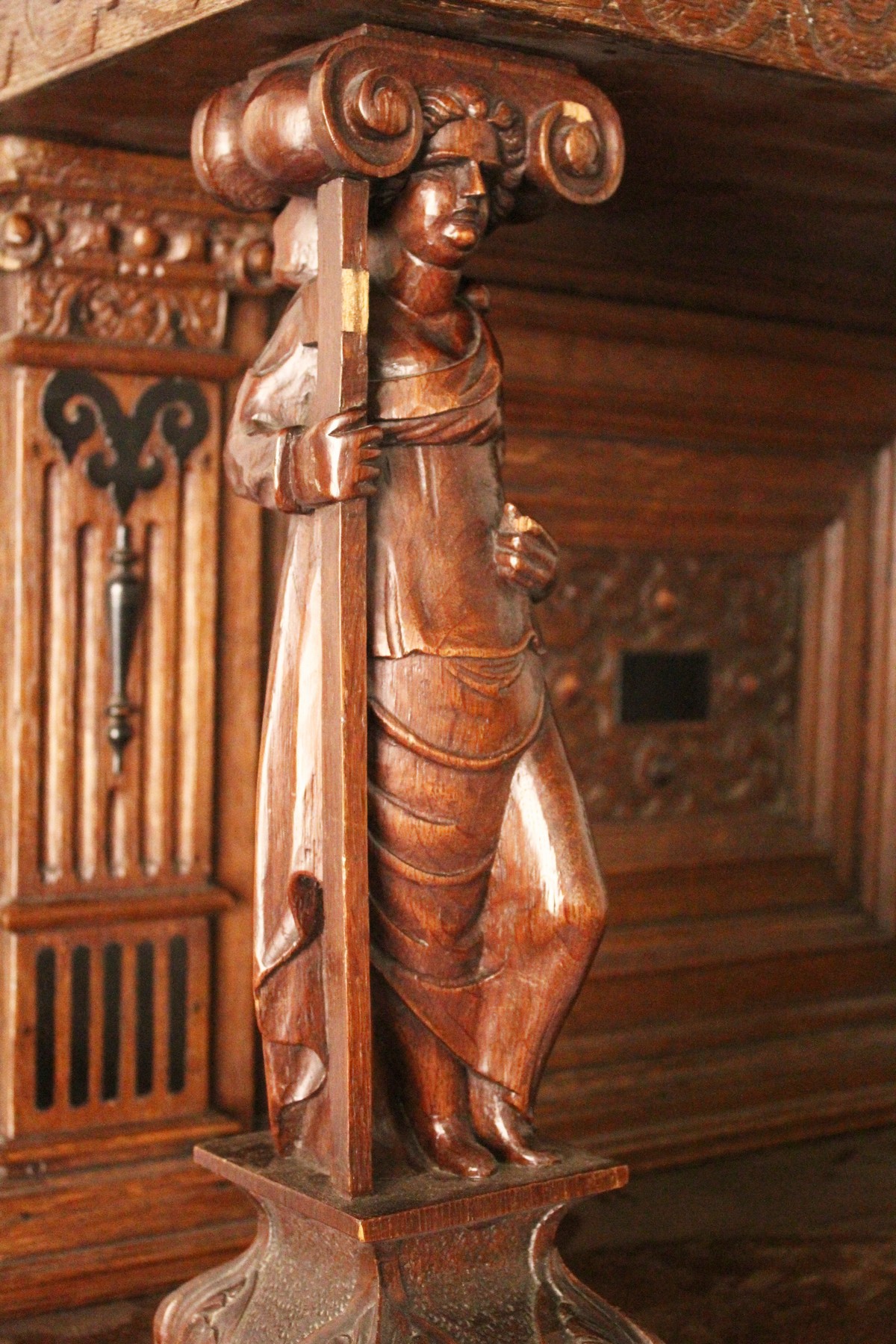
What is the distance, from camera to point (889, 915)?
4305 mm

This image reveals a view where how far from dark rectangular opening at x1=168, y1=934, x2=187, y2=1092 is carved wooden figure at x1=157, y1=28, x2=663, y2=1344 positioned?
695 millimetres

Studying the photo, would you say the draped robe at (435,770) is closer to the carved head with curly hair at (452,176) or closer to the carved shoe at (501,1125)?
the carved shoe at (501,1125)

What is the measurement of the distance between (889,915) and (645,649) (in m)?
0.87

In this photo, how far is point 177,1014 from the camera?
10.7ft

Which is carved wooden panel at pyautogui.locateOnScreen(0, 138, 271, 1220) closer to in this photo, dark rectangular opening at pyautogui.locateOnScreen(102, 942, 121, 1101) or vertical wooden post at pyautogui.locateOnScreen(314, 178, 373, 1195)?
dark rectangular opening at pyautogui.locateOnScreen(102, 942, 121, 1101)

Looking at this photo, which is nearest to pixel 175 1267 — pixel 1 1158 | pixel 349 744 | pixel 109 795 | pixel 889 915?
pixel 1 1158

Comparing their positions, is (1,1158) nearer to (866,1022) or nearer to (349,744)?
(349,744)

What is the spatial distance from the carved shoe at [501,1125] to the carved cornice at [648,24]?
4.34 feet

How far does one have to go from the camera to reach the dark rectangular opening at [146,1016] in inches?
127

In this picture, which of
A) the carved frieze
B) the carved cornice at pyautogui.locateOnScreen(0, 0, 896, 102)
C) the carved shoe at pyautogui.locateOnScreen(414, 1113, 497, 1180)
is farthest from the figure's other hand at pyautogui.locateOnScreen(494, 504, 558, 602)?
the carved frieze

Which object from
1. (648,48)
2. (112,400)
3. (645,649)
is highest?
(648,48)

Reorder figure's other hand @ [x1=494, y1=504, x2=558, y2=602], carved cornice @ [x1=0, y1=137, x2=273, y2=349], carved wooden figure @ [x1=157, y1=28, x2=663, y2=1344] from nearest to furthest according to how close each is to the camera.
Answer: carved wooden figure @ [x1=157, y1=28, x2=663, y2=1344]
figure's other hand @ [x1=494, y1=504, x2=558, y2=602]
carved cornice @ [x1=0, y1=137, x2=273, y2=349]

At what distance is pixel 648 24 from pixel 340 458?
0.62 metres

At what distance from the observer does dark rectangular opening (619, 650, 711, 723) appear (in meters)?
4.00
